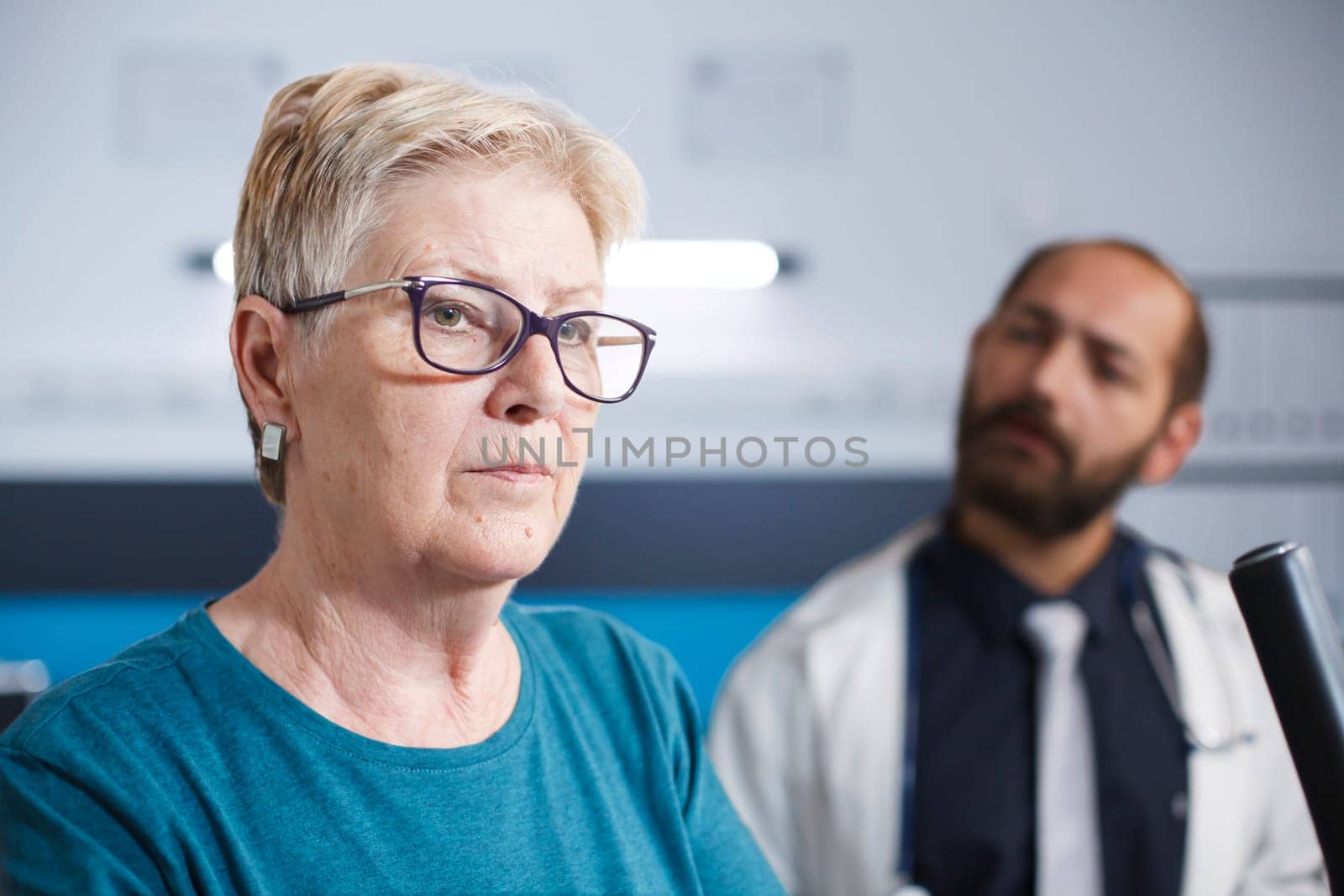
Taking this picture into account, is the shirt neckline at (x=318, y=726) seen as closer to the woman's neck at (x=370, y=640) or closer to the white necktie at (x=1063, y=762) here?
the woman's neck at (x=370, y=640)

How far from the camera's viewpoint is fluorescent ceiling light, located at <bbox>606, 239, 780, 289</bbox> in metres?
1.85

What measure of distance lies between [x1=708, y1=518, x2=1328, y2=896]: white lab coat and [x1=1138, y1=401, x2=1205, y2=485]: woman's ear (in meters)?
0.24

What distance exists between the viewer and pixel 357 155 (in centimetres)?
75

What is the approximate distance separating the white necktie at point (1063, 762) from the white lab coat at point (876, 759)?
13 centimetres

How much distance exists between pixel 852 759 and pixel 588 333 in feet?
3.32

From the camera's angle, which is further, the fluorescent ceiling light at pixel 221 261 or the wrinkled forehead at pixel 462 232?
the fluorescent ceiling light at pixel 221 261

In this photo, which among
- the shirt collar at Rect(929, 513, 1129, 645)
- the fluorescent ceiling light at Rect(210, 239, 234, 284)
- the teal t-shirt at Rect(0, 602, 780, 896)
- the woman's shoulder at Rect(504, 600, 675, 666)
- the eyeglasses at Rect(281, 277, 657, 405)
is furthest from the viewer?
the fluorescent ceiling light at Rect(210, 239, 234, 284)

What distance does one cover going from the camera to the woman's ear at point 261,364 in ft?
2.59

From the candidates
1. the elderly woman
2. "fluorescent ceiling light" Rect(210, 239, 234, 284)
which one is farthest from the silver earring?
Result: "fluorescent ceiling light" Rect(210, 239, 234, 284)

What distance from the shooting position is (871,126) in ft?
A: 6.31

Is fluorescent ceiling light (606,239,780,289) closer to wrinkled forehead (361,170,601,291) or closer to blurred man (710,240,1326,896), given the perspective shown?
blurred man (710,240,1326,896)

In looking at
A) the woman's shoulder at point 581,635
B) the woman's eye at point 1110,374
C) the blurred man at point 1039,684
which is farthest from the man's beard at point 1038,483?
the woman's shoulder at point 581,635

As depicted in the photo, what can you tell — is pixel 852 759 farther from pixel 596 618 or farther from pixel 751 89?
pixel 751 89

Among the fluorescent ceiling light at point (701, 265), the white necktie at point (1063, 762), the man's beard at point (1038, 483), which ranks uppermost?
the fluorescent ceiling light at point (701, 265)
